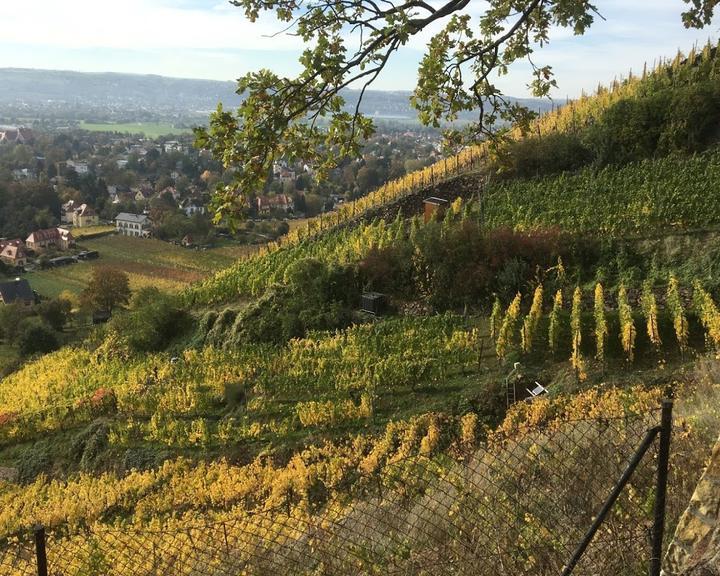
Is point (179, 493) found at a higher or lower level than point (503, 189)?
lower

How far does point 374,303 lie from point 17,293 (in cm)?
2774

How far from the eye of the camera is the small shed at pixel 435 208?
2112cm

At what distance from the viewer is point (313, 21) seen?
11.1 ft

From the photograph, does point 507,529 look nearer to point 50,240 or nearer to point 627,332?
point 627,332

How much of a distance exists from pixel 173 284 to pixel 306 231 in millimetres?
15170

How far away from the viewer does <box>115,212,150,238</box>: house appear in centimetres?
5466

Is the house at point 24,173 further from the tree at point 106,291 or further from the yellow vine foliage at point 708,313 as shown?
the yellow vine foliage at point 708,313

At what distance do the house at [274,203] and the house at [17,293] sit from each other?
27.3 m

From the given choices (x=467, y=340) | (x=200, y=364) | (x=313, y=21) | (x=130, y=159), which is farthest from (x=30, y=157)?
(x=313, y=21)

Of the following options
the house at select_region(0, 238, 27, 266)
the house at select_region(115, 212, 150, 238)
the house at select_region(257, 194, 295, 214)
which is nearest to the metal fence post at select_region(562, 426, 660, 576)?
the house at select_region(0, 238, 27, 266)

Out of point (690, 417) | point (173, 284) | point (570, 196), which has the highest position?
point (570, 196)

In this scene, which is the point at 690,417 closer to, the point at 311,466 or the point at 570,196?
the point at 311,466

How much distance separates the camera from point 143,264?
44.6 metres

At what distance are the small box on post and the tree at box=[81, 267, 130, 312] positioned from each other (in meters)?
19.5
